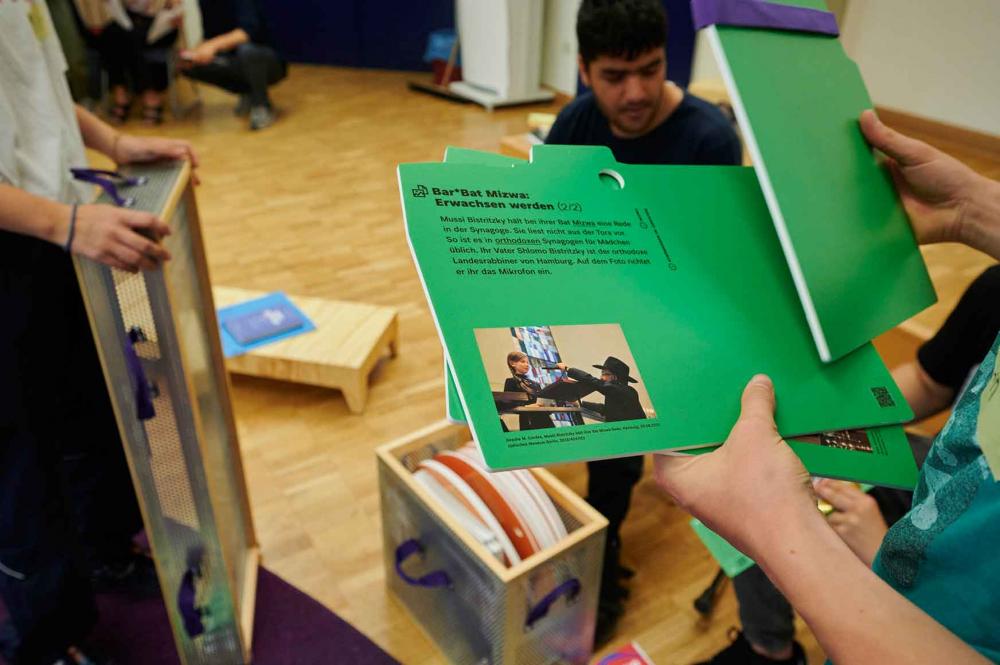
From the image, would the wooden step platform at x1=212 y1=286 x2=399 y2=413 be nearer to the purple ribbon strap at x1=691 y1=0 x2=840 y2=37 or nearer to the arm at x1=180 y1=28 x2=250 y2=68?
the purple ribbon strap at x1=691 y1=0 x2=840 y2=37

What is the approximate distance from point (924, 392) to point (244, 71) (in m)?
4.59

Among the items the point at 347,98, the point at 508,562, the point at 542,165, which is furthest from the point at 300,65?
the point at 542,165

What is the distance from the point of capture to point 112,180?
120 cm

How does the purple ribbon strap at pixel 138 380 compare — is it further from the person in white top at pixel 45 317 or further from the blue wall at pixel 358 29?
the blue wall at pixel 358 29

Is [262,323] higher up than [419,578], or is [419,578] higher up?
[419,578]

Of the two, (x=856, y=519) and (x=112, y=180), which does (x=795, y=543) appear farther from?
(x=112, y=180)

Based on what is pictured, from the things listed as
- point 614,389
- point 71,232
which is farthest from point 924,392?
point 71,232

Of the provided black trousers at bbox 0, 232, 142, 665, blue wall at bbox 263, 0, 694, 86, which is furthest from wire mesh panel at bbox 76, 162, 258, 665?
blue wall at bbox 263, 0, 694, 86

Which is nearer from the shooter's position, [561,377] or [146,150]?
[561,377]

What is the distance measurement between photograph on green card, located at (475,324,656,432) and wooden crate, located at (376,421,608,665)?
78cm

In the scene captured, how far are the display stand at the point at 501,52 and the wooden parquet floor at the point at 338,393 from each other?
167 mm

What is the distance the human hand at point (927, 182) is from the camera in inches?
30.0

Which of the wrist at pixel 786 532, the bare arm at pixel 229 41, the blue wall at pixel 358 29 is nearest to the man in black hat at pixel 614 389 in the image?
the wrist at pixel 786 532

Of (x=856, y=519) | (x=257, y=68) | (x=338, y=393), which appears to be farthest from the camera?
(x=257, y=68)
